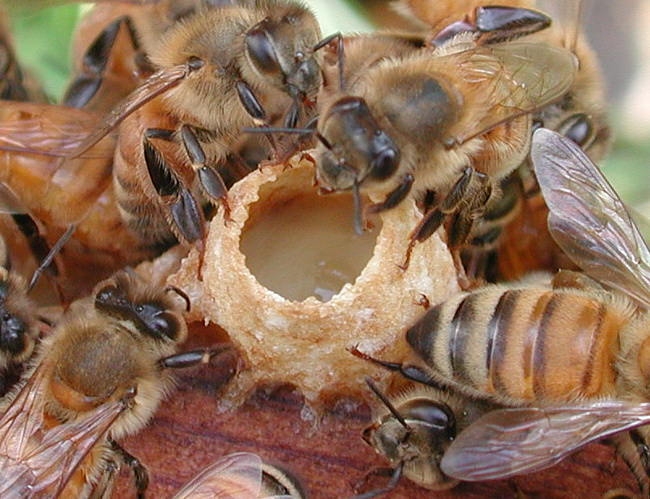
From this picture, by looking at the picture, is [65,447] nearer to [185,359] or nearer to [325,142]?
[185,359]

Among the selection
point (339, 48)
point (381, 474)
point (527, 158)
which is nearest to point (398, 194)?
point (339, 48)

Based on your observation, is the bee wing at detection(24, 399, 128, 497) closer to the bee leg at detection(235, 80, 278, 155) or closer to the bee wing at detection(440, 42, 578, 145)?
the bee leg at detection(235, 80, 278, 155)

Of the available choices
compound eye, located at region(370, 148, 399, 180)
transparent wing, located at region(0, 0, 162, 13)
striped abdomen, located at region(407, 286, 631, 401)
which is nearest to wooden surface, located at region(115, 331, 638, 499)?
striped abdomen, located at region(407, 286, 631, 401)

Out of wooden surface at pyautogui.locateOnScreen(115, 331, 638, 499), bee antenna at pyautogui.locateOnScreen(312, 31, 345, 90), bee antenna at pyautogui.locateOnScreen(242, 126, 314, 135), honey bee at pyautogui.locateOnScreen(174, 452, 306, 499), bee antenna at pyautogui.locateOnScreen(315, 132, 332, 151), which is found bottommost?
wooden surface at pyautogui.locateOnScreen(115, 331, 638, 499)

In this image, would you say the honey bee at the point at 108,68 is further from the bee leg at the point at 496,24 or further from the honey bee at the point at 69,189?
the bee leg at the point at 496,24

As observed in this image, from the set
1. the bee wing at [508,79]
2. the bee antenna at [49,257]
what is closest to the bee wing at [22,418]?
the bee antenna at [49,257]

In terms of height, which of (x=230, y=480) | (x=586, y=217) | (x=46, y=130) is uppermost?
(x=46, y=130)
